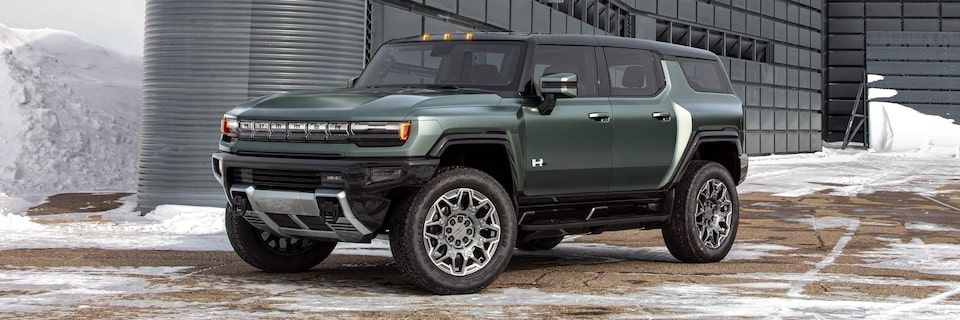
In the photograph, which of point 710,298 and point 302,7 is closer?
point 710,298

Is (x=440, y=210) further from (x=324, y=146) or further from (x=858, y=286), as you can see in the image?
(x=858, y=286)

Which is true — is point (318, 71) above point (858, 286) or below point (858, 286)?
above

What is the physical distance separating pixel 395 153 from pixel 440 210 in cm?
49

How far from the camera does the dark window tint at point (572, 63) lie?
29.6 ft

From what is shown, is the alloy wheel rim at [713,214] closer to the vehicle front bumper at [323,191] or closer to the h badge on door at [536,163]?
the h badge on door at [536,163]

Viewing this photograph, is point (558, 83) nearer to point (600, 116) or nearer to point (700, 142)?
point (600, 116)

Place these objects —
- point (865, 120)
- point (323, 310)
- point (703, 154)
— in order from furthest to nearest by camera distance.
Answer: point (865, 120) < point (703, 154) < point (323, 310)

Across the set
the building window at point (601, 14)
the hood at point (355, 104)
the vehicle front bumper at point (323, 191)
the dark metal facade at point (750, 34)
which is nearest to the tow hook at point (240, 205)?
the vehicle front bumper at point (323, 191)

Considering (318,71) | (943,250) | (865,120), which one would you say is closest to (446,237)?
(943,250)

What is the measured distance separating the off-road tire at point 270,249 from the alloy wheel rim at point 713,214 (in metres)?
3.00

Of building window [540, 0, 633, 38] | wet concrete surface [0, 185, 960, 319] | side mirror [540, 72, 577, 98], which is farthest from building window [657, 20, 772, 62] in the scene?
side mirror [540, 72, 577, 98]

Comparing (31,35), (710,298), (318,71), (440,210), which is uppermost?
(31,35)

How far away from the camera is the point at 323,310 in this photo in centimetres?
725

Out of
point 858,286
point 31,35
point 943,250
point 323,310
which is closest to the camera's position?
point 323,310
